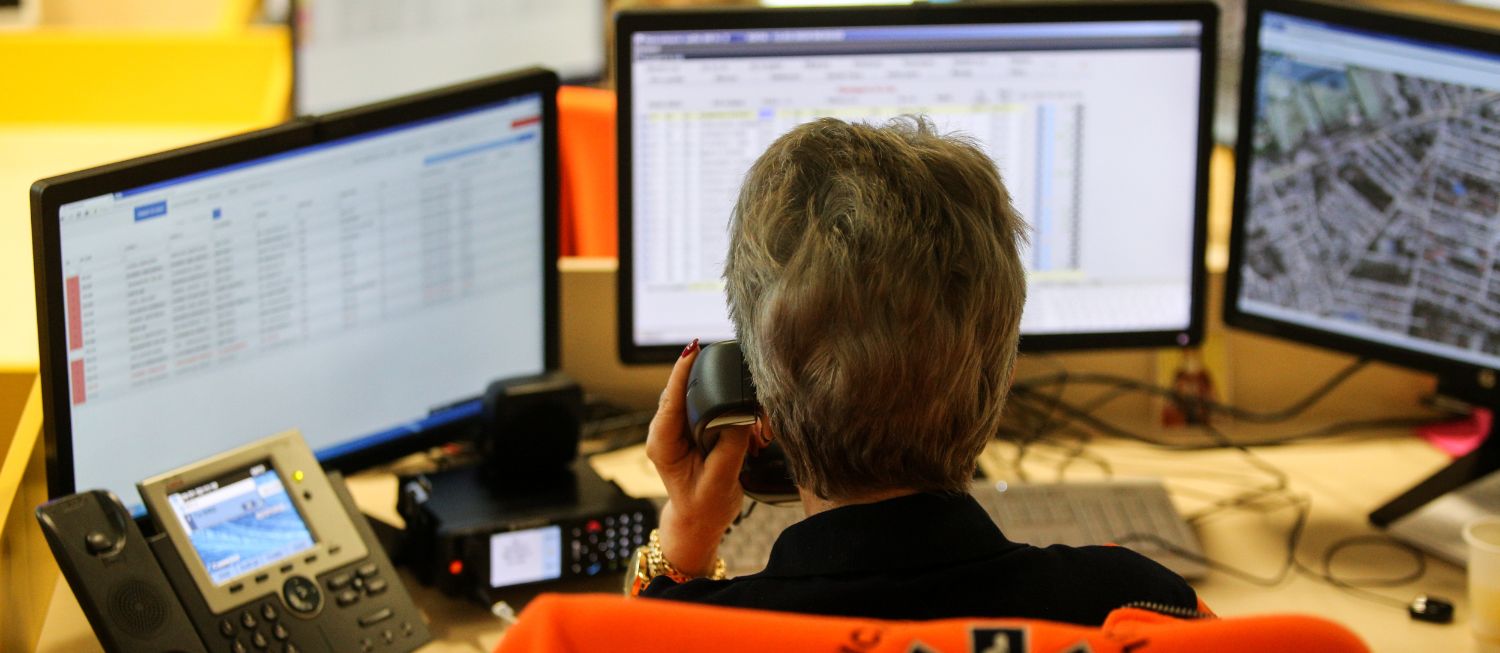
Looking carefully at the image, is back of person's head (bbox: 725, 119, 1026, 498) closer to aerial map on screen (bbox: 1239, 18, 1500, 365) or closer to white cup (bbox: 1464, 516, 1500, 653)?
white cup (bbox: 1464, 516, 1500, 653)

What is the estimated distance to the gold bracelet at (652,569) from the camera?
1.26 meters

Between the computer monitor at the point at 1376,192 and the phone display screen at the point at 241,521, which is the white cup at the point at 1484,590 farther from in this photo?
the phone display screen at the point at 241,521

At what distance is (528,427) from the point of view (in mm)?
1587

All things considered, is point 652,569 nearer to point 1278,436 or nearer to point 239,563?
point 239,563

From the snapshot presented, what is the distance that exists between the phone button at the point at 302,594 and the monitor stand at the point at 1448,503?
1.09m

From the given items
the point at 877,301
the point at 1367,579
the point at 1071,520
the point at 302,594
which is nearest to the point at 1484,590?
the point at 1367,579

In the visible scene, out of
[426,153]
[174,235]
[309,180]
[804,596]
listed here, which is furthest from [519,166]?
[804,596]

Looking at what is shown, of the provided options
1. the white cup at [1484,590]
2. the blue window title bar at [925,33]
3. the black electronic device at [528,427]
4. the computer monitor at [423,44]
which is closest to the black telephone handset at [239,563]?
the black electronic device at [528,427]

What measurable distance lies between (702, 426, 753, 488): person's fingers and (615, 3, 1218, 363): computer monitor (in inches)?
19.0

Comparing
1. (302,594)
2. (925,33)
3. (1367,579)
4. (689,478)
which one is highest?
(925,33)

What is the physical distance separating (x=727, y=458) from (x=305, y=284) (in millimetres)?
482

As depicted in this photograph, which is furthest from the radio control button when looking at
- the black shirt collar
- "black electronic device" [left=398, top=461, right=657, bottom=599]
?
the black shirt collar

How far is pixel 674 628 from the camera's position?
30.3 inches

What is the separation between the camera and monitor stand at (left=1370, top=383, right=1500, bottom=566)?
5.33 feet
